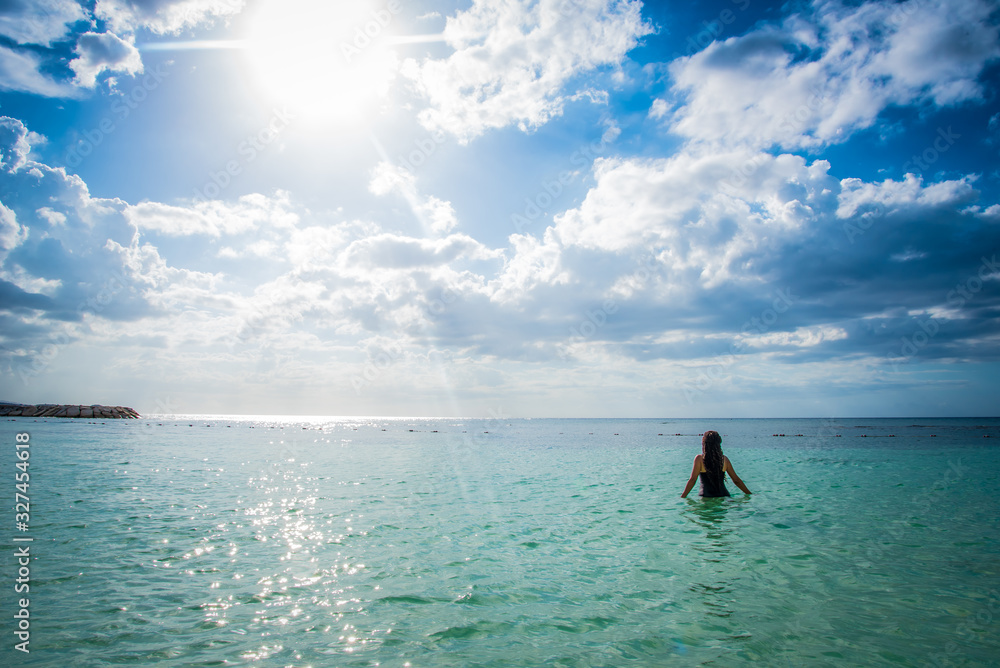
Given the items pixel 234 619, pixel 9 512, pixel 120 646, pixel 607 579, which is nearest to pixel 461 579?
pixel 607 579

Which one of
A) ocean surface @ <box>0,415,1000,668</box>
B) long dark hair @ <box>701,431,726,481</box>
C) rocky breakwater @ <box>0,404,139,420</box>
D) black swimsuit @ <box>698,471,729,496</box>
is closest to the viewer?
ocean surface @ <box>0,415,1000,668</box>

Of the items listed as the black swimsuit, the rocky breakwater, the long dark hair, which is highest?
the long dark hair

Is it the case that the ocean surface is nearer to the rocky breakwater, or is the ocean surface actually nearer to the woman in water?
the woman in water

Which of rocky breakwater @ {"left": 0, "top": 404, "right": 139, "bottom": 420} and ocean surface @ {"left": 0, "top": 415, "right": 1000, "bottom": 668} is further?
rocky breakwater @ {"left": 0, "top": 404, "right": 139, "bottom": 420}

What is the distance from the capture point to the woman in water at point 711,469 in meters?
18.0

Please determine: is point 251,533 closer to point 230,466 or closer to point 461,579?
point 461,579

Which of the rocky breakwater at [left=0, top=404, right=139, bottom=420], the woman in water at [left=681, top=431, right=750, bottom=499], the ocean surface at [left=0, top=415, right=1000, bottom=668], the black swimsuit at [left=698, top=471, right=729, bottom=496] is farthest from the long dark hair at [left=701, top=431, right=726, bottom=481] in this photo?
the rocky breakwater at [left=0, top=404, right=139, bottom=420]

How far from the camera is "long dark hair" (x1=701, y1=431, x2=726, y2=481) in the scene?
58.1 feet

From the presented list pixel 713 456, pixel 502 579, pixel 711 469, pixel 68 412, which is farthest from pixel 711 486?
pixel 68 412

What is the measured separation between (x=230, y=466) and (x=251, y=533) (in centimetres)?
2417

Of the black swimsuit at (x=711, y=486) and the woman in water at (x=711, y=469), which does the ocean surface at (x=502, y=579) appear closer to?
the black swimsuit at (x=711, y=486)

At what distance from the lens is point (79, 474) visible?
89.2 feet

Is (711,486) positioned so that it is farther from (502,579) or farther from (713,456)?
(502,579)

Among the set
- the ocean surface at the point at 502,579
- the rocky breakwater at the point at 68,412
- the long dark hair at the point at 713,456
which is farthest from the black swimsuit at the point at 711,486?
the rocky breakwater at the point at 68,412
